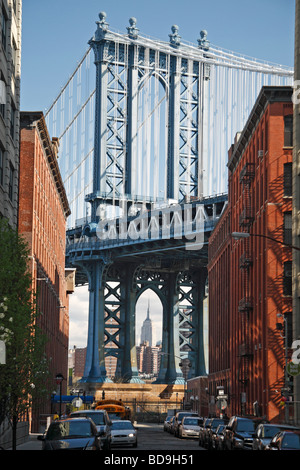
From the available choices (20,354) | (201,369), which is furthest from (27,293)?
(201,369)

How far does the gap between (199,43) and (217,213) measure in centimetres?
2931

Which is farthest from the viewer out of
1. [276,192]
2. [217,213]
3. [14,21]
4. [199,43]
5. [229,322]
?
[199,43]

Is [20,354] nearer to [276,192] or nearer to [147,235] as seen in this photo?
[276,192]

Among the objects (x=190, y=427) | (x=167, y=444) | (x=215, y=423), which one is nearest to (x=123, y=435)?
(x=215, y=423)

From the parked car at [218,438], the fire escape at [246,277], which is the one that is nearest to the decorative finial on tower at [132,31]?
the fire escape at [246,277]

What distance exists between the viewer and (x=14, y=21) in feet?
163

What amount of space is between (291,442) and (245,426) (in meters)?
9.86

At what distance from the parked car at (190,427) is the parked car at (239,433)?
2098cm

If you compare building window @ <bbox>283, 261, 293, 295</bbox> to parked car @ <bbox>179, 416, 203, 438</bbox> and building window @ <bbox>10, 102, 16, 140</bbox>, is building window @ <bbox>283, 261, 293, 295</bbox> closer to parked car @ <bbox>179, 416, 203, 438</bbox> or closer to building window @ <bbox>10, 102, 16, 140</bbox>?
parked car @ <bbox>179, 416, 203, 438</bbox>

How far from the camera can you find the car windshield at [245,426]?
3438 centimetres

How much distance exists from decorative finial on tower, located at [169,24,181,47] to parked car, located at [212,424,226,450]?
93342 millimetres

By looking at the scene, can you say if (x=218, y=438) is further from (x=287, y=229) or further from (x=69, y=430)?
(x=287, y=229)

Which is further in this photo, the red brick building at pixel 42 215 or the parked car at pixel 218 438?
the red brick building at pixel 42 215

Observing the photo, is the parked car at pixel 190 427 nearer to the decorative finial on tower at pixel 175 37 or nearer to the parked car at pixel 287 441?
the parked car at pixel 287 441
